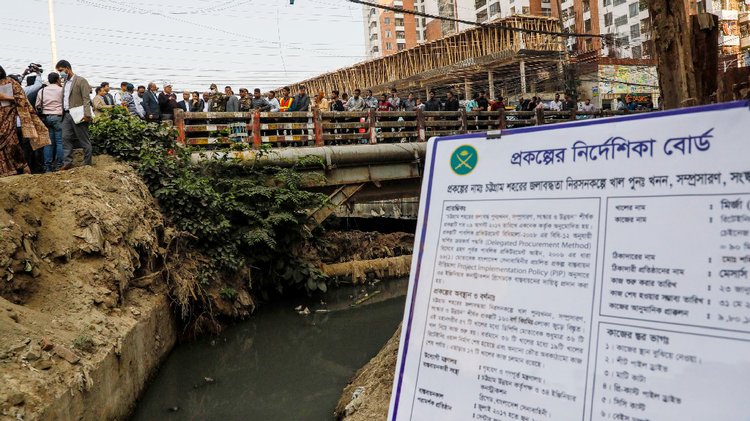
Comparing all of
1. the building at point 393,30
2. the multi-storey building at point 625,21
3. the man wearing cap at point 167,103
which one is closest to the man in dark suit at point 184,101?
the man wearing cap at point 167,103

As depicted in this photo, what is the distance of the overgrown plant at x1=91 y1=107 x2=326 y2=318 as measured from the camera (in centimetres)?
915

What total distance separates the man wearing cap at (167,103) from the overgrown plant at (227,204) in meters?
2.25

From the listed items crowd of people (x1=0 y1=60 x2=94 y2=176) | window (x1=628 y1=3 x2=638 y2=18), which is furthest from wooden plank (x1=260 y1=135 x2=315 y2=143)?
window (x1=628 y1=3 x2=638 y2=18)

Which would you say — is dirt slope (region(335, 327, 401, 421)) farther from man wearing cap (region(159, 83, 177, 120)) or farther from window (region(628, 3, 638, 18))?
window (region(628, 3, 638, 18))

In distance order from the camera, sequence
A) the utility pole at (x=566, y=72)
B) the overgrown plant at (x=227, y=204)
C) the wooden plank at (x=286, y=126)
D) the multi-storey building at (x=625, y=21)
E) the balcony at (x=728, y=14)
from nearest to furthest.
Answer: the overgrown plant at (x=227, y=204) < the wooden plank at (x=286, y=126) < the utility pole at (x=566, y=72) < the balcony at (x=728, y=14) < the multi-storey building at (x=625, y=21)

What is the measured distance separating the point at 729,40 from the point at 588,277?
36648mm

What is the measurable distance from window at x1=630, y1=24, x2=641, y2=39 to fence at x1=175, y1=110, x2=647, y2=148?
28.3 m

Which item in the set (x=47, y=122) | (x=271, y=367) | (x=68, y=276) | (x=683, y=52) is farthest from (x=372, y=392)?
(x=47, y=122)

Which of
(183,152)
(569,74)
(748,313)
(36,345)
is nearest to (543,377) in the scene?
(748,313)

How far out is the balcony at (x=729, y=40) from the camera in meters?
31.8

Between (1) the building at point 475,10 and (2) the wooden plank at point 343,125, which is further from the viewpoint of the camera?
(1) the building at point 475,10

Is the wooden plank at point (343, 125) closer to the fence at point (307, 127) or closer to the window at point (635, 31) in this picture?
the fence at point (307, 127)

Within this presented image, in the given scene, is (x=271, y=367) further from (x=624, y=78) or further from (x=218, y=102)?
(x=624, y=78)

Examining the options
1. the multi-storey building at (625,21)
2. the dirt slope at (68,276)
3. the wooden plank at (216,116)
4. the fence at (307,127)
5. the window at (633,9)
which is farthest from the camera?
the window at (633,9)
